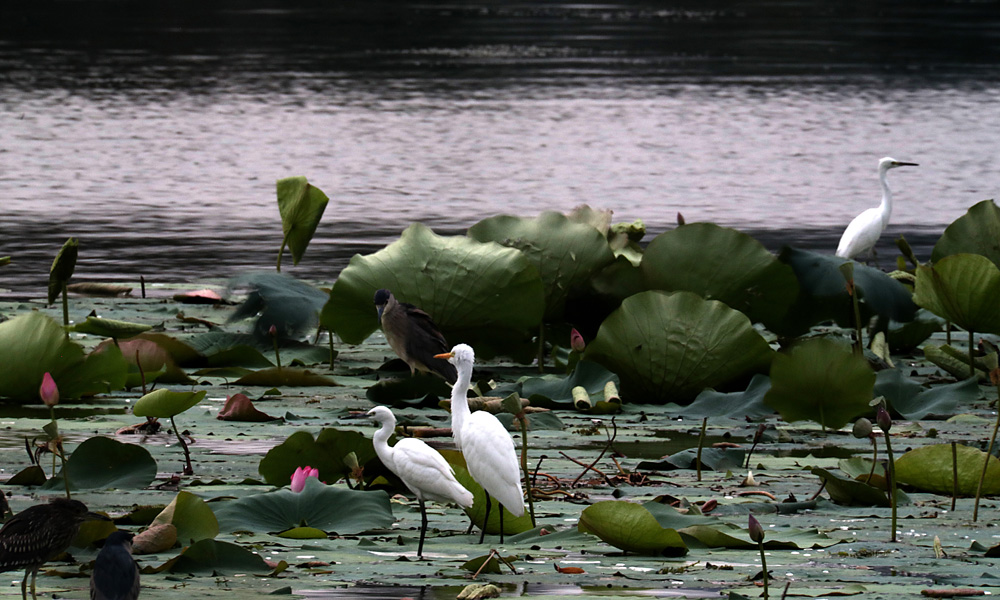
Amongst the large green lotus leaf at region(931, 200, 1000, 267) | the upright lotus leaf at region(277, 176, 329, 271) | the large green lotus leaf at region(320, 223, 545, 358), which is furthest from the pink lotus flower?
the large green lotus leaf at region(931, 200, 1000, 267)

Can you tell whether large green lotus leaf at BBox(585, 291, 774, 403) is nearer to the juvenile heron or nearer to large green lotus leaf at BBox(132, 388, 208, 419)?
large green lotus leaf at BBox(132, 388, 208, 419)

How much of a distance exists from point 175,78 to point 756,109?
29.2 ft

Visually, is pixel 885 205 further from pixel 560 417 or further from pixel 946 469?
pixel 946 469

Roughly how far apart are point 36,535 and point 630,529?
120 cm

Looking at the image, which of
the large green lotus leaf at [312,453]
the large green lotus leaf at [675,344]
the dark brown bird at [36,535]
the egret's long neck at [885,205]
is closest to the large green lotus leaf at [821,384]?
the large green lotus leaf at [675,344]

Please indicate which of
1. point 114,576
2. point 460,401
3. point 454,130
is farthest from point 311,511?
point 454,130

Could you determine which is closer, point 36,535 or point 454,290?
point 36,535

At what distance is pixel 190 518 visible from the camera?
3215mm

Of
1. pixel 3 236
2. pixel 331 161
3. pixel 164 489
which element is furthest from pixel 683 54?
pixel 164 489

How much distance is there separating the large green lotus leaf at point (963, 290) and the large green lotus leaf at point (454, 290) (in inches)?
51.8

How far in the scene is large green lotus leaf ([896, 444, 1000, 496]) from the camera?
3842mm

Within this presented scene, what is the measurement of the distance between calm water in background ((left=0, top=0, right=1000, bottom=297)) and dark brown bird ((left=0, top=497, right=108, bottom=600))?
4.81m

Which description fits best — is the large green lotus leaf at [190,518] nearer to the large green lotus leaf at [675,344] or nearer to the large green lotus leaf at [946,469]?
the large green lotus leaf at [946,469]

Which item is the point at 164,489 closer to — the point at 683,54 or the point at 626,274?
the point at 626,274
